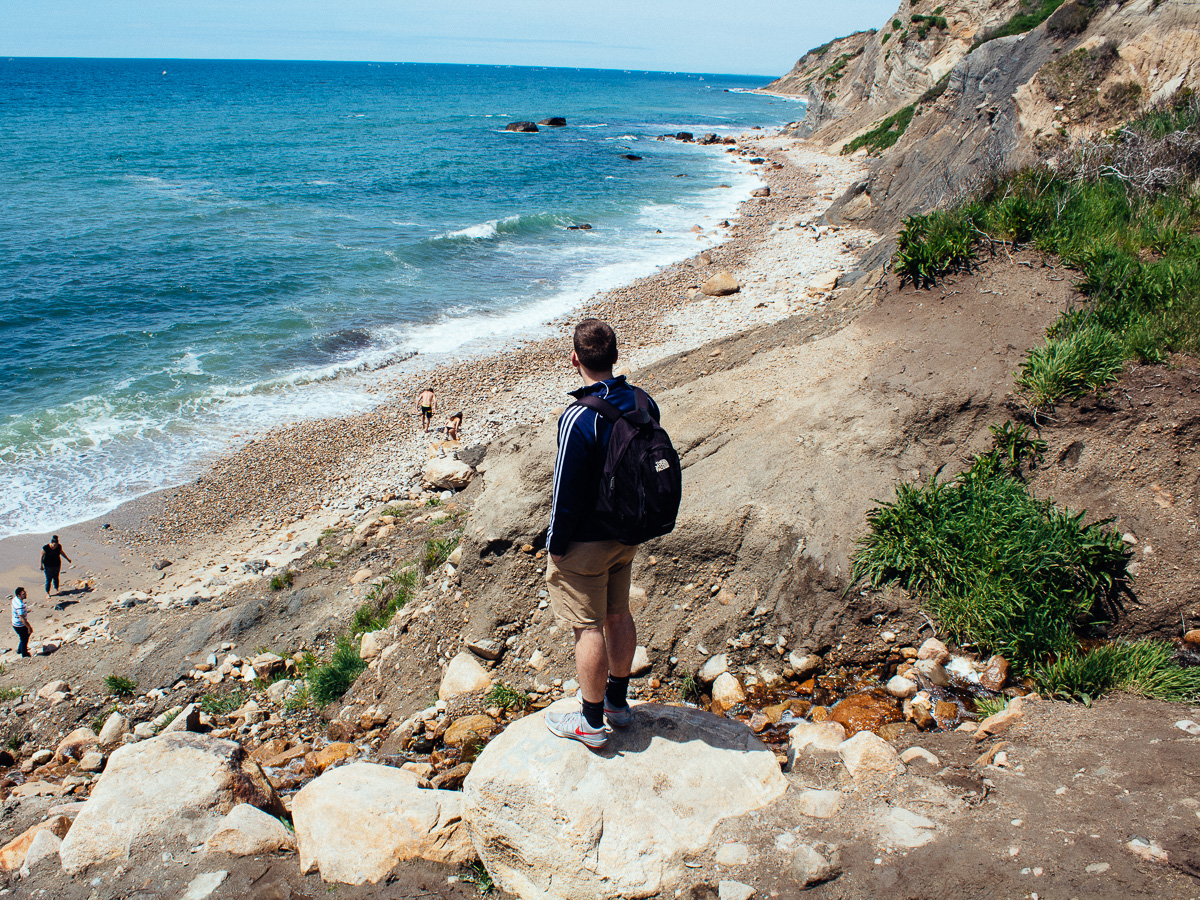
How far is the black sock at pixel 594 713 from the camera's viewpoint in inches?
148

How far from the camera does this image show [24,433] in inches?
651

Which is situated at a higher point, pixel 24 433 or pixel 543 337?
pixel 543 337

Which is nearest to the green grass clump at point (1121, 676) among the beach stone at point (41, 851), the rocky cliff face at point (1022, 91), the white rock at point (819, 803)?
Answer: the white rock at point (819, 803)

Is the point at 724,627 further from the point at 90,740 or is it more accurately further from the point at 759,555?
the point at 90,740

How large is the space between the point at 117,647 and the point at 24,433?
412 inches

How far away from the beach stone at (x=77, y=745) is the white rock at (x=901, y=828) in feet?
25.6

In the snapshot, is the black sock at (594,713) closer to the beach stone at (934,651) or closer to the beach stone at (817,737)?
the beach stone at (817,737)

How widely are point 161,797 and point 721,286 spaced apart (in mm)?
20338

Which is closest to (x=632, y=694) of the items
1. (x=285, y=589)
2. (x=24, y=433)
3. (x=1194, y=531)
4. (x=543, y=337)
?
(x=1194, y=531)

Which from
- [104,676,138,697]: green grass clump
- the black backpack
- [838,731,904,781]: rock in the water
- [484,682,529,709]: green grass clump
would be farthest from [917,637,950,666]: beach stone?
[104,676,138,697]: green grass clump

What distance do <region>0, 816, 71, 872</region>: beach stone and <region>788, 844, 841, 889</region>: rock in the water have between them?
14.4 ft

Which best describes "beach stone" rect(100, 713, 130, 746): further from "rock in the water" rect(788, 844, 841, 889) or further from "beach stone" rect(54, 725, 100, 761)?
"rock in the water" rect(788, 844, 841, 889)

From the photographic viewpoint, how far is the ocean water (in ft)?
56.4

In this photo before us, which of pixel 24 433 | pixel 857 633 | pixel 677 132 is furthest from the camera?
pixel 677 132
